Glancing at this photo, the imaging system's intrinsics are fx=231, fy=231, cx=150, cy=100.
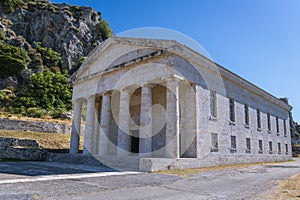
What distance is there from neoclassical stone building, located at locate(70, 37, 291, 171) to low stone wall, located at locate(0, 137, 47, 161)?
2939mm

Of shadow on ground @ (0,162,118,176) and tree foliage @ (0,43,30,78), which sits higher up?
tree foliage @ (0,43,30,78)

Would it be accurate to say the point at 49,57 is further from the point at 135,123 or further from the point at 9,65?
the point at 135,123

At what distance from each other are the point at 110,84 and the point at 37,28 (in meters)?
55.4

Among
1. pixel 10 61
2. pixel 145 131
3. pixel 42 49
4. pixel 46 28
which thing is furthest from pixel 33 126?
pixel 46 28

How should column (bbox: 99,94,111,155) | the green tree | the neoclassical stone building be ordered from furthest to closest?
the green tree → column (bbox: 99,94,111,155) → the neoclassical stone building

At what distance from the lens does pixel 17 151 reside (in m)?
19.6

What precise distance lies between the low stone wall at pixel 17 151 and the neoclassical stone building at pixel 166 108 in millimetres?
2939

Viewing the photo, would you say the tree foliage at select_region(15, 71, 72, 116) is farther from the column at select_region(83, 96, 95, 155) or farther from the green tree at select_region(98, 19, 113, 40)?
the green tree at select_region(98, 19, 113, 40)

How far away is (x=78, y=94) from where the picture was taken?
22.0m

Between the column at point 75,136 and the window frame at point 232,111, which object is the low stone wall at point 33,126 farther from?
the window frame at point 232,111

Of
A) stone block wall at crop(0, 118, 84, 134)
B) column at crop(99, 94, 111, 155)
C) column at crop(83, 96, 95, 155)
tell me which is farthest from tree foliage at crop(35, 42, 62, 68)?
column at crop(99, 94, 111, 155)

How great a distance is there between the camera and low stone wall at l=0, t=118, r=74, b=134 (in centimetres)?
2765

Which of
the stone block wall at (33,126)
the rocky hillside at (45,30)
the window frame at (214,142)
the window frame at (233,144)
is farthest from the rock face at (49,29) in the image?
the window frame at (214,142)

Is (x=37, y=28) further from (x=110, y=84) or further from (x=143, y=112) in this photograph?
Result: (x=143, y=112)
